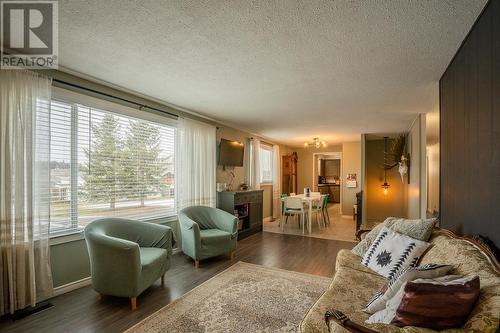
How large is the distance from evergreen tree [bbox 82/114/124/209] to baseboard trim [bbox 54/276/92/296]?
0.89 meters

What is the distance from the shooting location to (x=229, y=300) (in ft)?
8.34

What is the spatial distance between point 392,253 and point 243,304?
4.77 feet

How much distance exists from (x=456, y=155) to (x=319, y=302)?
183cm

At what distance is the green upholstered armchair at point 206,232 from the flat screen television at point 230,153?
1343 mm

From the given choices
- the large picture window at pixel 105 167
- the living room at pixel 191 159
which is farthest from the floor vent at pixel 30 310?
the large picture window at pixel 105 167

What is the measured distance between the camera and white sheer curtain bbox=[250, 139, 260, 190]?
642 centimetres

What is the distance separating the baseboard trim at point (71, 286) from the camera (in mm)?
2684

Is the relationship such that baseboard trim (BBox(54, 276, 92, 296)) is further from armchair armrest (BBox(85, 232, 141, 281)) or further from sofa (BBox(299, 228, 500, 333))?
sofa (BBox(299, 228, 500, 333))

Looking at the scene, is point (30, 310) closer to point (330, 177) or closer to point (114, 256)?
point (114, 256)

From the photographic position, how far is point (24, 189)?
2.37 m

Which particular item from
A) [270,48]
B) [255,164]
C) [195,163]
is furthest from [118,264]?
[255,164]

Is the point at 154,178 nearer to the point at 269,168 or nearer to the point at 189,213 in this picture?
the point at 189,213

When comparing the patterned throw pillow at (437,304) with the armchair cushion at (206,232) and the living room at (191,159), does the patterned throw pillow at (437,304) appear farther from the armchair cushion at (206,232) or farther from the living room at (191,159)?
the armchair cushion at (206,232)

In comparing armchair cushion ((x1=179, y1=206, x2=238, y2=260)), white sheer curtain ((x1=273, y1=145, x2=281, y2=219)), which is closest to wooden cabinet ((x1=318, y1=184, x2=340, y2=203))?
white sheer curtain ((x1=273, y1=145, x2=281, y2=219))
